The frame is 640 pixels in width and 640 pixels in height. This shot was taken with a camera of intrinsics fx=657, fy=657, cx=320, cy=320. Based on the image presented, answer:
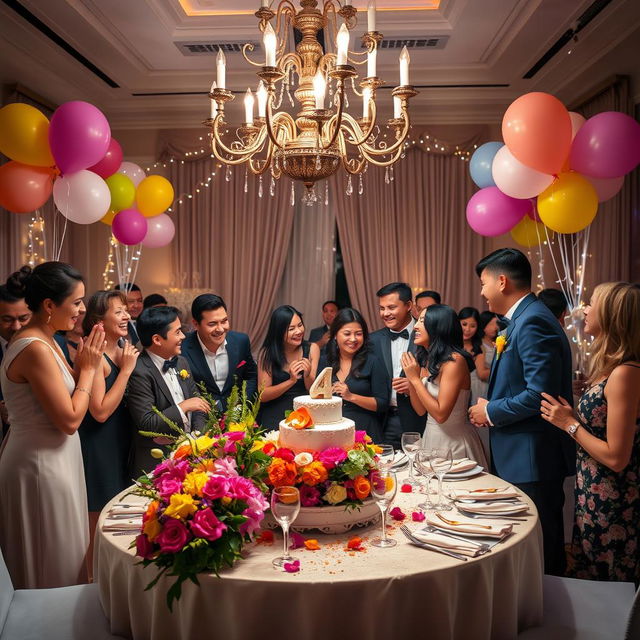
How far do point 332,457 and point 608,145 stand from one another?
2.96m

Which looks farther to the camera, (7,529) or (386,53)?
(386,53)

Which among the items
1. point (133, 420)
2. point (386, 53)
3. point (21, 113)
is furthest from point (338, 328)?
point (386, 53)

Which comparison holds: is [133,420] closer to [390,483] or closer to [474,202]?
[390,483]

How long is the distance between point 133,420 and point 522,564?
78.5 inches

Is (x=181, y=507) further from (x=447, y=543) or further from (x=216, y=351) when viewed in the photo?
(x=216, y=351)

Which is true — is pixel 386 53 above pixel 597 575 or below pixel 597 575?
above

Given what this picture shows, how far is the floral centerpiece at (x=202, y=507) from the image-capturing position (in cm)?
176

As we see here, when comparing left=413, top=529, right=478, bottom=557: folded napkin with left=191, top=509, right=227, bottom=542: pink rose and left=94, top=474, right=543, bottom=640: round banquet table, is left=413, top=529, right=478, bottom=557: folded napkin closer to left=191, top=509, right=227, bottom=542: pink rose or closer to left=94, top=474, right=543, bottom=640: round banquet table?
left=94, top=474, right=543, bottom=640: round banquet table

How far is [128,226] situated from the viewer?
18.6 feet

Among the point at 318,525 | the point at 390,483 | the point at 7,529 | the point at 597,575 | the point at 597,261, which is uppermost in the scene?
the point at 597,261

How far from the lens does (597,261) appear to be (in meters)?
6.27

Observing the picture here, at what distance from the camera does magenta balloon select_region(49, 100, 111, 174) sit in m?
4.11

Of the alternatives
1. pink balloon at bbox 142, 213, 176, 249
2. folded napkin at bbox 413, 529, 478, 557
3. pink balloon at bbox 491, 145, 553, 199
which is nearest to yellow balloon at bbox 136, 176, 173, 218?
pink balloon at bbox 142, 213, 176, 249

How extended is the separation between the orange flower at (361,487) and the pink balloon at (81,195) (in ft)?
10.6
